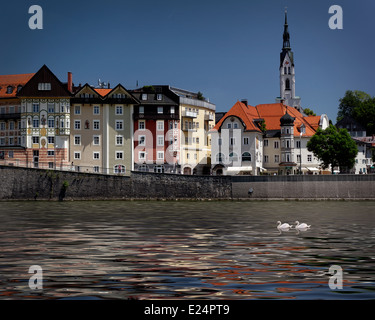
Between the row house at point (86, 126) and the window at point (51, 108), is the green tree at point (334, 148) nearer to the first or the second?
the row house at point (86, 126)

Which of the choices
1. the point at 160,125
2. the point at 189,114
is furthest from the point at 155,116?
the point at 189,114

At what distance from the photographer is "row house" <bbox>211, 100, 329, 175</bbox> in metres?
101

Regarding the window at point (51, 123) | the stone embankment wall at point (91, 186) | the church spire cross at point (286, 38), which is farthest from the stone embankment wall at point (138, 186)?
the church spire cross at point (286, 38)

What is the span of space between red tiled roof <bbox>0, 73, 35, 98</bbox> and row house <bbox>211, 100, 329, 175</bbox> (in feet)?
105

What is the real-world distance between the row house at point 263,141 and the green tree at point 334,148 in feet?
13.4

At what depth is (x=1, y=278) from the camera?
1612cm

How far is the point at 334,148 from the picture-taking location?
323ft

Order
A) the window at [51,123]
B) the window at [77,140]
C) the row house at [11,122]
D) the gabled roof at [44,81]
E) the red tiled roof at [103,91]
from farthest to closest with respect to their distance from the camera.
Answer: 1. the red tiled roof at [103,91]
2. the window at [77,140]
3. the row house at [11,122]
4. the window at [51,123]
5. the gabled roof at [44,81]

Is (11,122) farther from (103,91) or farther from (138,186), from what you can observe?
(138,186)

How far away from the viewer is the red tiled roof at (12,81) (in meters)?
95.7

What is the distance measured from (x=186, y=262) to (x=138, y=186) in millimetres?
62914

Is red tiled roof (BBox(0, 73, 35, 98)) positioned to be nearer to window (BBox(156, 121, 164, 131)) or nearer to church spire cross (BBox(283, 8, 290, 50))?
window (BBox(156, 121, 164, 131))

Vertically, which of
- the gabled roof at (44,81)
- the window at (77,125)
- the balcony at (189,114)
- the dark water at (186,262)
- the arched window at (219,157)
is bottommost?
the dark water at (186,262)
